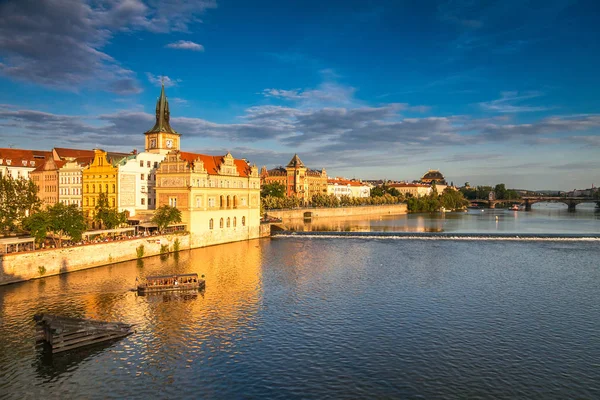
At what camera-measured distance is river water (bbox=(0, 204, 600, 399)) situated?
65.1 ft

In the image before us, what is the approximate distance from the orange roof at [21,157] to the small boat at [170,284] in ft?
189

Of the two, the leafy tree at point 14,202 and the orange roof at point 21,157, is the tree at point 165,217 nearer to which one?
the leafy tree at point 14,202

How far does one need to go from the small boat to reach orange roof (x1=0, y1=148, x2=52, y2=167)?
189ft

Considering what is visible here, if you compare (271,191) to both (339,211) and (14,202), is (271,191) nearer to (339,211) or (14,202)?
(339,211)

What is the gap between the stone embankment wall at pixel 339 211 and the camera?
11228cm

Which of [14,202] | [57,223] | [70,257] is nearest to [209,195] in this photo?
[57,223]

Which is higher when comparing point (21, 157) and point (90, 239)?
point (21, 157)

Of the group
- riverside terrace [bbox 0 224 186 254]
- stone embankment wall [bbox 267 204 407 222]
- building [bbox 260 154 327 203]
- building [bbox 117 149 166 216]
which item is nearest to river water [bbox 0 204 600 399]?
riverside terrace [bbox 0 224 186 254]

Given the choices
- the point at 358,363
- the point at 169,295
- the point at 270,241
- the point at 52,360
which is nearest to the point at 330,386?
the point at 358,363

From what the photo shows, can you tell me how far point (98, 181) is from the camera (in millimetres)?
62906

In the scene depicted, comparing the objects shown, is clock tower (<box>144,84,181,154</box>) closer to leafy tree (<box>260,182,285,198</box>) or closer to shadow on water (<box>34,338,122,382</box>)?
shadow on water (<box>34,338,122,382</box>)

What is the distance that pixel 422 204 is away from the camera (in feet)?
531

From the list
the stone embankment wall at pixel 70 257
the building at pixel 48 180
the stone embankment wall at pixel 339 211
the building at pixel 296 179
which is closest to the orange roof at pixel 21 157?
the building at pixel 48 180

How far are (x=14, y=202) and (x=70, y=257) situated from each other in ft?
49.1
